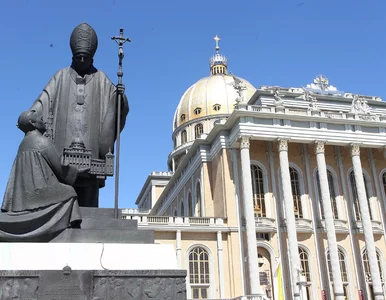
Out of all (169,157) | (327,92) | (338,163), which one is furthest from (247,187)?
(169,157)

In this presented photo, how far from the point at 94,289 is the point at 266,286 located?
2939 cm

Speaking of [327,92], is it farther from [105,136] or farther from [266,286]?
[105,136]

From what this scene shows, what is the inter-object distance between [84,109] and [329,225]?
29.2 metres

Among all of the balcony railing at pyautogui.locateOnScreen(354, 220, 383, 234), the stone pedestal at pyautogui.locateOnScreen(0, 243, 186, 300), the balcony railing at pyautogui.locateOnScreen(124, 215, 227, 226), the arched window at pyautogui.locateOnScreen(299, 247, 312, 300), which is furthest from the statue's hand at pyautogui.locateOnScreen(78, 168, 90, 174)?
the balcony railing at pyautogui.locateOnScreen(354, 220, 383, 234)

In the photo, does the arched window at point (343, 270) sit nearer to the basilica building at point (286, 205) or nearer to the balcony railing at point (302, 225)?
the basilica building at point (286, 205)

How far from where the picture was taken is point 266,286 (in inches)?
1287

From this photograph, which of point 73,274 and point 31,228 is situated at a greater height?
point 31,228

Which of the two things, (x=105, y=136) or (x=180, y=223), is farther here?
(x=180, y=223)

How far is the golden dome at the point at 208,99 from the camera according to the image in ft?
200

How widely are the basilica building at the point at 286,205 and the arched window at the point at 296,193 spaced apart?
0.27 ft

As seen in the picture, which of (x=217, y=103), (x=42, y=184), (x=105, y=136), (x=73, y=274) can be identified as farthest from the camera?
(x=217, y=103)

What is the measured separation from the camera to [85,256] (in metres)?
5.26

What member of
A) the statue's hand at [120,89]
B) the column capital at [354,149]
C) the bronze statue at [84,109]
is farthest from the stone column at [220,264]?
the statue's hand at [120,89]

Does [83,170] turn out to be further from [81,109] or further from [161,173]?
[161,173]
